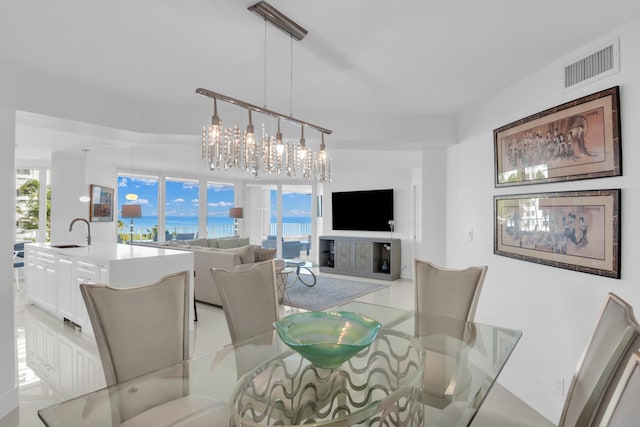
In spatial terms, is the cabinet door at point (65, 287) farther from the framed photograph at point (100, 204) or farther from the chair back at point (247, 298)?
the chair back at point (247, 298)

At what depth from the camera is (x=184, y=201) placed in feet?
29.7

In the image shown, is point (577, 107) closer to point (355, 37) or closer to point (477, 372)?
point (355, 37)

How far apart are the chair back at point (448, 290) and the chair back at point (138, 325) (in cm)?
173

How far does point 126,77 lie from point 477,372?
3.09 m

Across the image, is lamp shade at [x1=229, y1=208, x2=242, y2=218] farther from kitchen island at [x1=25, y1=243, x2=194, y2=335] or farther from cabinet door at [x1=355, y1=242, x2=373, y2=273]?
kitchen island at [x1=25, y1=243, x2=194, y2=335]

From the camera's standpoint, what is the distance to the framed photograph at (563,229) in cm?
198

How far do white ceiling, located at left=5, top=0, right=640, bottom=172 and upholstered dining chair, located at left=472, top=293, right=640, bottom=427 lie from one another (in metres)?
1.48

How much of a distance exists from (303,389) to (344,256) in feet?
21.8

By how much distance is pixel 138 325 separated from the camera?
1770 millimetres

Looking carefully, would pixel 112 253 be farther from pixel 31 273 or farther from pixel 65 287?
pixel 31 273

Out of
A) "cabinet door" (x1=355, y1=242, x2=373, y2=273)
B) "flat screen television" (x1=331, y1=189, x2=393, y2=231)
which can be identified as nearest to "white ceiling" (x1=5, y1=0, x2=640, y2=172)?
"flat screen television" (x1=331, y1=189, x2=393, y2=231)

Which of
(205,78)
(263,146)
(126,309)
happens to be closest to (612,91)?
(263,146)

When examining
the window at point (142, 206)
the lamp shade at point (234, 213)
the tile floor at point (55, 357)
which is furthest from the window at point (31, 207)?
the lamp shade at point (234, 213)

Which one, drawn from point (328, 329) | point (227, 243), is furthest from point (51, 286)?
point (328, 329)
